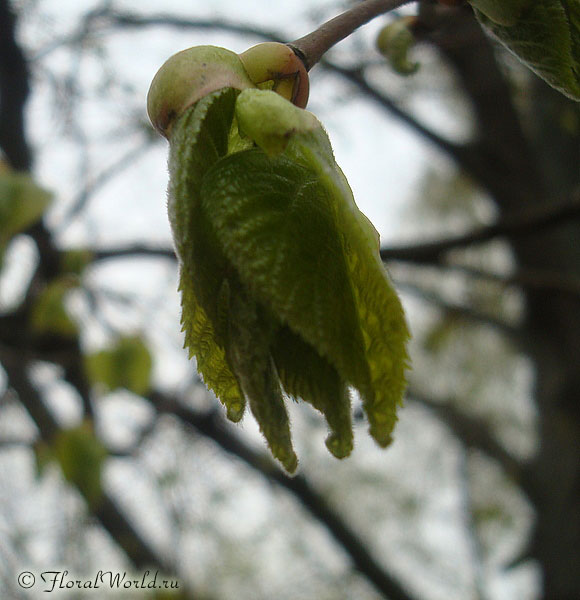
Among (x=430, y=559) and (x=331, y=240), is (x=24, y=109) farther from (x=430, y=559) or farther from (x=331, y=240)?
(x=430, y=559)

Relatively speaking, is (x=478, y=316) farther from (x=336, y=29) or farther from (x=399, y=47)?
(x=336, y=29)

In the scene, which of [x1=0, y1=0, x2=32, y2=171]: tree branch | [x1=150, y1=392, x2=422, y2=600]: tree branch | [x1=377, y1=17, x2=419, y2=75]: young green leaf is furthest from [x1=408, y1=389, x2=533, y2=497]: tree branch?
[x1=377, y1=17, x2=419, y2=75]: young green leaf

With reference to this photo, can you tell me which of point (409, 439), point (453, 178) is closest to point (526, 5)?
point (453, 178)

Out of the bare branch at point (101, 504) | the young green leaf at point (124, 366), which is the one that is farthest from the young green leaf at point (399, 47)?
the bare branch at point (101, 504)

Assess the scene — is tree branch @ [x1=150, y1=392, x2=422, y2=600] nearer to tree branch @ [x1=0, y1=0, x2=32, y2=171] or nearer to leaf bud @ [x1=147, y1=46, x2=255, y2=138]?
tree branch @ [x1=0, y1=0, x2=32, y2=171]

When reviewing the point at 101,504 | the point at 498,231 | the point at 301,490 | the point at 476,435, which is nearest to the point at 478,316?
the point at 476,435

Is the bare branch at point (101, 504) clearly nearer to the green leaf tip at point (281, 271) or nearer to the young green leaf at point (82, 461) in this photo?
the young green leaf at point (82, 461)
